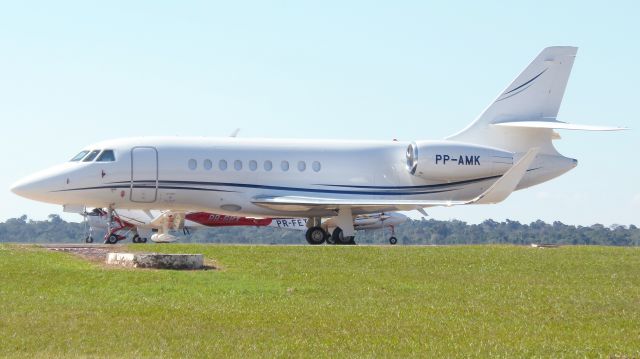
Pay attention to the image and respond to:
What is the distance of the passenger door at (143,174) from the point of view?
115ft

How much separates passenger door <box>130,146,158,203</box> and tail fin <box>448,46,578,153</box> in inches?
431

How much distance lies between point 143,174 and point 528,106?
13570mm

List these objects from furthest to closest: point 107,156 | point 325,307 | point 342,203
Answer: point 342,203 → point 107,156 → point 325,307

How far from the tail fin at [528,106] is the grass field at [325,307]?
46.0ft

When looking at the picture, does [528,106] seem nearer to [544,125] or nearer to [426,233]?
[544,125]

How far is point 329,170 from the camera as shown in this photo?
123 feet

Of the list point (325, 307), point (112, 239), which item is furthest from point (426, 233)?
point (325, 307)

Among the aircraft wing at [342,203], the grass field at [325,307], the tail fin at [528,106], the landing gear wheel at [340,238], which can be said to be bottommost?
the grass field at [325,307]

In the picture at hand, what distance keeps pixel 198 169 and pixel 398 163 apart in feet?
23.1

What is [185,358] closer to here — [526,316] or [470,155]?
[526,316]

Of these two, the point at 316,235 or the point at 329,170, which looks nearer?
the point at 329,170

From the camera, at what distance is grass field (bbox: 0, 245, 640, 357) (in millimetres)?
13977

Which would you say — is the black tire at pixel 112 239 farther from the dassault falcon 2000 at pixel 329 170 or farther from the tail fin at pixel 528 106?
the tail fin at pixel 528 106

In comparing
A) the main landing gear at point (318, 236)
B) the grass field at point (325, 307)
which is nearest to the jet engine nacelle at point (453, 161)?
the main landing gear at point (318, 236)
